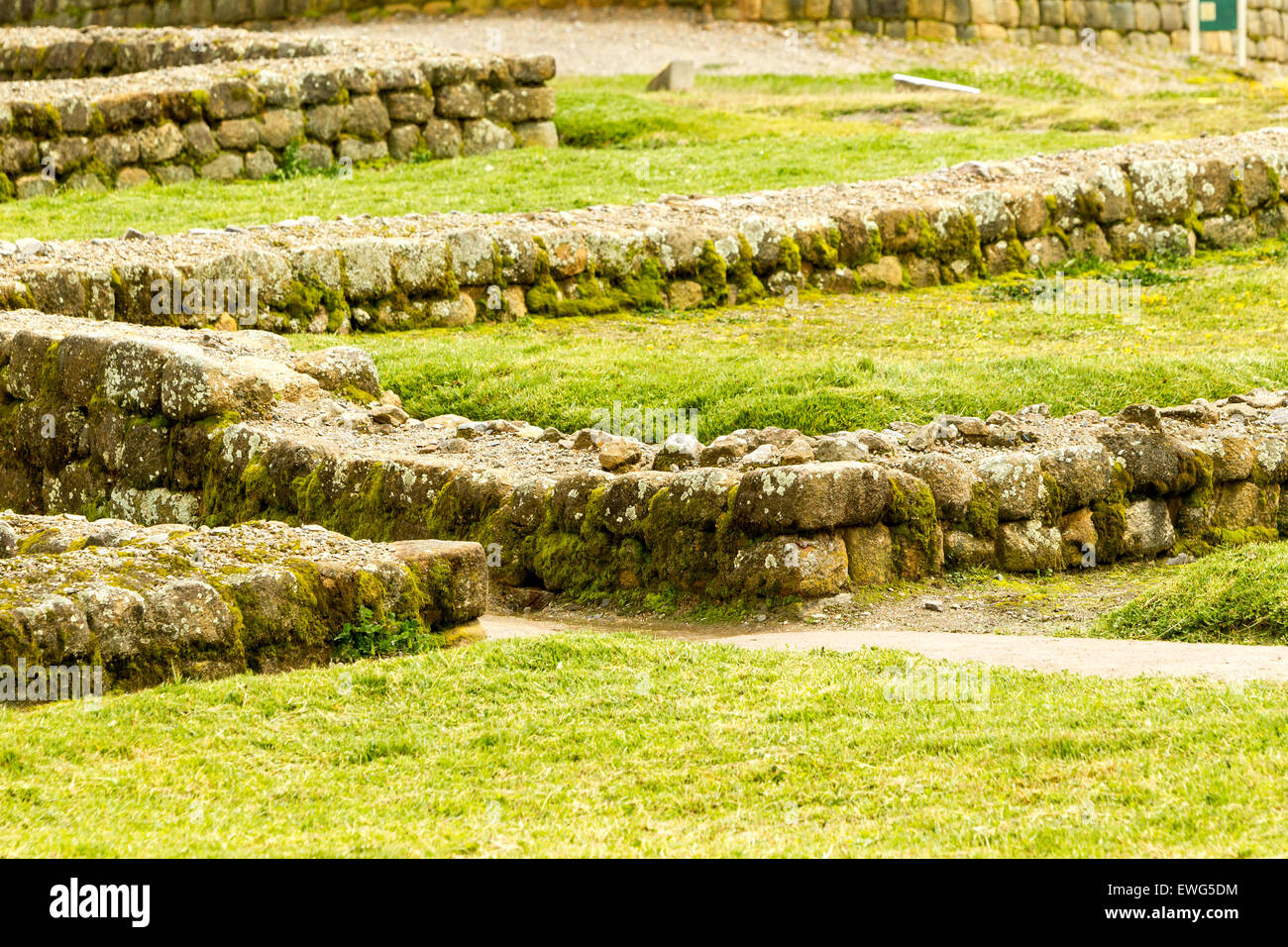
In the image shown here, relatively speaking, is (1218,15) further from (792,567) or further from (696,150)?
(792,567)

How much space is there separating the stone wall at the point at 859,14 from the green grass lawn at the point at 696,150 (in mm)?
6527

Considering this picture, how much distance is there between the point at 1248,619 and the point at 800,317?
7810 millimetres

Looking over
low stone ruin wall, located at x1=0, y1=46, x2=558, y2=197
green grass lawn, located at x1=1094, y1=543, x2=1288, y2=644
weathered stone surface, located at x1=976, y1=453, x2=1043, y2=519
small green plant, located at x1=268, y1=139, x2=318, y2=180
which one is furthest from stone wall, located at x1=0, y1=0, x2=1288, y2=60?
green grass lawn, located at x1=1094, y1=543, x2=1288, y2=644

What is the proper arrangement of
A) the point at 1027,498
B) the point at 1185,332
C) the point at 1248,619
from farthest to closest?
the point at 1185,332 < the point at 1027,498 < the point at 1248,619

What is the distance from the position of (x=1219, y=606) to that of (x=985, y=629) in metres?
1.17

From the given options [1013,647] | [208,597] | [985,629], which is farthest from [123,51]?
[1013,647]

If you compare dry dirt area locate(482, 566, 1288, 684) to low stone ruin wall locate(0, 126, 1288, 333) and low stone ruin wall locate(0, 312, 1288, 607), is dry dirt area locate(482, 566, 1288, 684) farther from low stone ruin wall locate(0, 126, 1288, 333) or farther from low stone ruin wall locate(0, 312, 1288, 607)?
low stone ruin wall locate(0, 126, 1288, 333)

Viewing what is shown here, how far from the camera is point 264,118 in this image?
2077 cm

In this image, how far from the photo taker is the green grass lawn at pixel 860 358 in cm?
1140

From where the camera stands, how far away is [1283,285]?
15.7 meters

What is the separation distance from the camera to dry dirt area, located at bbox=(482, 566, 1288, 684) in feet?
22.8

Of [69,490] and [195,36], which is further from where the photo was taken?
[195,36]

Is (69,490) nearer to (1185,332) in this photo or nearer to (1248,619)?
(1248,619)

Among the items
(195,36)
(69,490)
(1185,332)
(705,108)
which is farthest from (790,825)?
(195,36)
